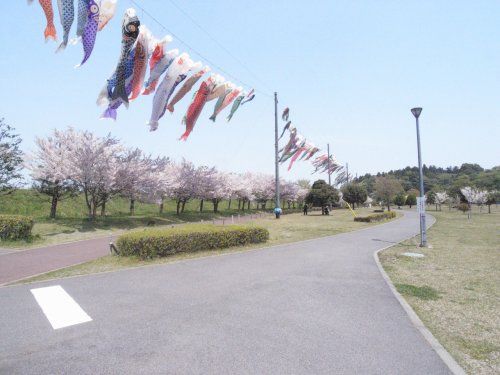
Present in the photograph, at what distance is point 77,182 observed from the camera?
22.0m

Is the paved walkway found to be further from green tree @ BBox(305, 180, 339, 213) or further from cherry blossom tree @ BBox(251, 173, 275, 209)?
cherry blossom tree @ BBox(251, 173, 275, 209)

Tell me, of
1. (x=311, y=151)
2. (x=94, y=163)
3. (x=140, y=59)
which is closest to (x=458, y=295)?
(x=140, y=59)

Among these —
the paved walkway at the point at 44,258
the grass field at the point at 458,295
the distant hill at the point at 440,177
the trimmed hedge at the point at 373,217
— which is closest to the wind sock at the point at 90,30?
the paved walkway at the point at 44,258

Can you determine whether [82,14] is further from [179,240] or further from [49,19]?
[179,240]

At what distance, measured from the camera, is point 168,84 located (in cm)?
1234

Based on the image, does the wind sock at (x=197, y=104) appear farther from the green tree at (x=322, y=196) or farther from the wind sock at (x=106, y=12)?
the green tree at (x=322, y=196)

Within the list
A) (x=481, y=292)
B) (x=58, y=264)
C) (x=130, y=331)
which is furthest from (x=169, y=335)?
(x=58, y=264)

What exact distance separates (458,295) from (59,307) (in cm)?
793

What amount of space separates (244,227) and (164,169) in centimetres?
1786

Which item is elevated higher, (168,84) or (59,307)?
(168,84)

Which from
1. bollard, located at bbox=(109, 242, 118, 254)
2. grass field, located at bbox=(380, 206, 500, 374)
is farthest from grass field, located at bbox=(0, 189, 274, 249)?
grass field, located at bbox=(380, 206, 500, 374)

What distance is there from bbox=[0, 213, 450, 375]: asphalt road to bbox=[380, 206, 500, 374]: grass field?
40 cm

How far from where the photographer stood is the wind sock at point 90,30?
8320 millimetres

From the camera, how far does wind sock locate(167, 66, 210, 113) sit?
13578 millimetres
